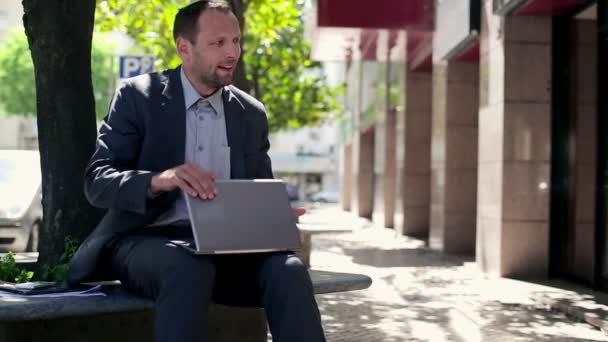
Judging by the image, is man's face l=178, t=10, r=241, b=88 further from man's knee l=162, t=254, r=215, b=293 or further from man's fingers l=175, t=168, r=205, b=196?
man's knee l=162, t=254, r=215, b=293

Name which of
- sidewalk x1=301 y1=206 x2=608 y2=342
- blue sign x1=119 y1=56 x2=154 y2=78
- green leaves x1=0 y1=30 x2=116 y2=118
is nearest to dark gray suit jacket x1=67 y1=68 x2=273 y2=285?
sidewalk x1=301 y1=206 x2=608 y2=342

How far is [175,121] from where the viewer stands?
327cm

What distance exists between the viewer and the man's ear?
328cm

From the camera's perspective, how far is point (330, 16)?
52.8 feet

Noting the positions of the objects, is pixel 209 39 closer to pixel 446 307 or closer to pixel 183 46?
pixel 183 46

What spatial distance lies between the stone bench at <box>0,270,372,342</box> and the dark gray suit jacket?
19cm

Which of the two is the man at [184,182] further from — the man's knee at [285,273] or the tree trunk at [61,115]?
the tree trunk at [61,115]

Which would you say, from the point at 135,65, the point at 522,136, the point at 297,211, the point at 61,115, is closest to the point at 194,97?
the point at 297,211

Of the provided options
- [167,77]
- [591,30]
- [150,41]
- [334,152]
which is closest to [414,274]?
[591,30]

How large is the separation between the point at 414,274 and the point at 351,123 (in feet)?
86.2

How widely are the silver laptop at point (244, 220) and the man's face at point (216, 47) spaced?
497mm

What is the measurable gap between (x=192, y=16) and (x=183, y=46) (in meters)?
0.12

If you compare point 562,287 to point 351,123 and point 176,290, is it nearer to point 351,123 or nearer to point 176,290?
point 176,290

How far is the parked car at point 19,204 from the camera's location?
11.3 meters
